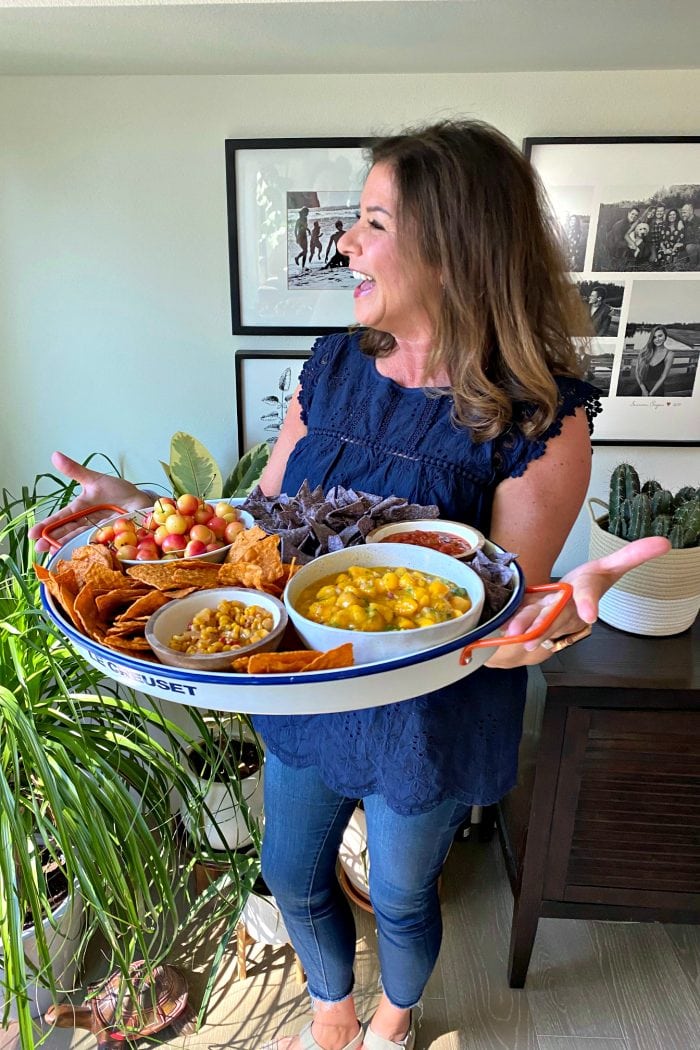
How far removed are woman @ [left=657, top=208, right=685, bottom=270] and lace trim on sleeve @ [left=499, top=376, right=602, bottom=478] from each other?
76 centimetres

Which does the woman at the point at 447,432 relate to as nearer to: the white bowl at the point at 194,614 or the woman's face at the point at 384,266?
the woman's face at the point at 384,266

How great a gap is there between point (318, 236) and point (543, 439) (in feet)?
2.92

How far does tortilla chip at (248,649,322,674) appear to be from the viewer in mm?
687

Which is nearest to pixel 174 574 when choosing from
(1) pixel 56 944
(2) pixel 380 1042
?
(1) pixel 56 944

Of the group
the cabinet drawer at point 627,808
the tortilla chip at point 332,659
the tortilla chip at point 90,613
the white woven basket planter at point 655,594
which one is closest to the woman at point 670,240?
the white woven basket planter at point 655,594

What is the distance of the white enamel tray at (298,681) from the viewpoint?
27.1 inches

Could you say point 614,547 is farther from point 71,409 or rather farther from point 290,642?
point 71,409

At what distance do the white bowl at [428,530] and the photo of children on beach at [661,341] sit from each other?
1002mm

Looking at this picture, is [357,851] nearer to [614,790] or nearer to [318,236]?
[614,790]

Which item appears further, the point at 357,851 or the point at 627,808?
the point at 357,851

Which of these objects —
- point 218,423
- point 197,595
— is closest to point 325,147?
point 218,423

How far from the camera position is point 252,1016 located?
4.93 feet

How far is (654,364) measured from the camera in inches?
66.6

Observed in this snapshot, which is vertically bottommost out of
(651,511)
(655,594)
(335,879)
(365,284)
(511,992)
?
(511,992)
